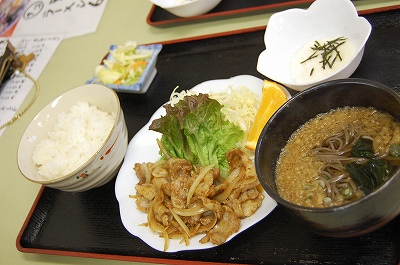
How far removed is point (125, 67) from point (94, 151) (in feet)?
1.91

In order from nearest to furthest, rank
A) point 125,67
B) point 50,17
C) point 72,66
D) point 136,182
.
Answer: point 136,182 < point 125,67 < point 72,66 < point 50,17

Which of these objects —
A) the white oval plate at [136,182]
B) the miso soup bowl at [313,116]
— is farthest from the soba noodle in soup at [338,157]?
the white oval plate at [136,182]

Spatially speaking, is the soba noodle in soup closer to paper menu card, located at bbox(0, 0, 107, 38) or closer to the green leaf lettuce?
the green leaf lettuce

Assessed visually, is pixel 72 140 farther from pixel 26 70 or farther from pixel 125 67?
pixel 26 70

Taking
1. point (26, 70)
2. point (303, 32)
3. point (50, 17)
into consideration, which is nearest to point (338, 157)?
point (303, 32)

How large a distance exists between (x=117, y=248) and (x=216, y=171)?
0.49 metres

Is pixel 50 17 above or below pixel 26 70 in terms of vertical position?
above

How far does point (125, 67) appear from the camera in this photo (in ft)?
7.65

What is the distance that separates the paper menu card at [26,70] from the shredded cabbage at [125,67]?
759mm

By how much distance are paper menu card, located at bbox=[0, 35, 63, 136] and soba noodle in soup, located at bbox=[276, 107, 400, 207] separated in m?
2.01

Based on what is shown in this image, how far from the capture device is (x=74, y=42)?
2.98m

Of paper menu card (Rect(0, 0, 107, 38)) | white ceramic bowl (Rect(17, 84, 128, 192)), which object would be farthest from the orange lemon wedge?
paper menu card (Rect(0, 0, 107, 38))

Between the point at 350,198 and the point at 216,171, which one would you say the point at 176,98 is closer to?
the point at 216,171

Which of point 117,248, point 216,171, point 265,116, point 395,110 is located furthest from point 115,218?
point 395,110
